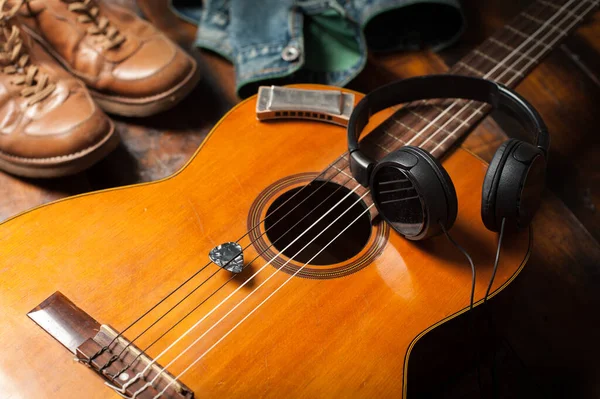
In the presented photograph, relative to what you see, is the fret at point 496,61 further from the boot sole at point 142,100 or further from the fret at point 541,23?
the boot sole at point 142,100

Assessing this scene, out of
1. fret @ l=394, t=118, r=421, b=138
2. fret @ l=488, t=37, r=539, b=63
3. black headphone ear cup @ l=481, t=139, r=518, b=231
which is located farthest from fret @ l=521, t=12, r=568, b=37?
black headphone ear cup @ l=481, t=139, r=518, b=231

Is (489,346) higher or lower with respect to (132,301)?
lower

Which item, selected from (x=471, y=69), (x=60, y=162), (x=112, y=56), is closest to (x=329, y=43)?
(x=471, y=69)

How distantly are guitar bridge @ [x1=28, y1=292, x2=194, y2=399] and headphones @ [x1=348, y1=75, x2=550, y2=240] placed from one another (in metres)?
0.37

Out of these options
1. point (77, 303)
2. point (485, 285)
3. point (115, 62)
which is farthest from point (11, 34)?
point (485, 285)

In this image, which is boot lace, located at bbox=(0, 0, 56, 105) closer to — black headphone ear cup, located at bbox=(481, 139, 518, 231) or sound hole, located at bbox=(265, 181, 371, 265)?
sound hole, located at bbox=(265, 181, 371, 265)

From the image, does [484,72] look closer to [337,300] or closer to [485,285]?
[485,285]

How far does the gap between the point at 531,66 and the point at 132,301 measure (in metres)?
0.82

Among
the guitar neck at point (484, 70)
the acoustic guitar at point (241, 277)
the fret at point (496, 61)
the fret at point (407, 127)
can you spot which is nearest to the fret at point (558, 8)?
the guitar neck at point (484, 70)

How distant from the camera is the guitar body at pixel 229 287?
75cm

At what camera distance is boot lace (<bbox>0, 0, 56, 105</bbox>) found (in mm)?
1076

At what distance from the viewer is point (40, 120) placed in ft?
3.48

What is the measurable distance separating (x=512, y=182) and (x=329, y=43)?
0.70m

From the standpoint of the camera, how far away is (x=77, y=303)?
0.79m
